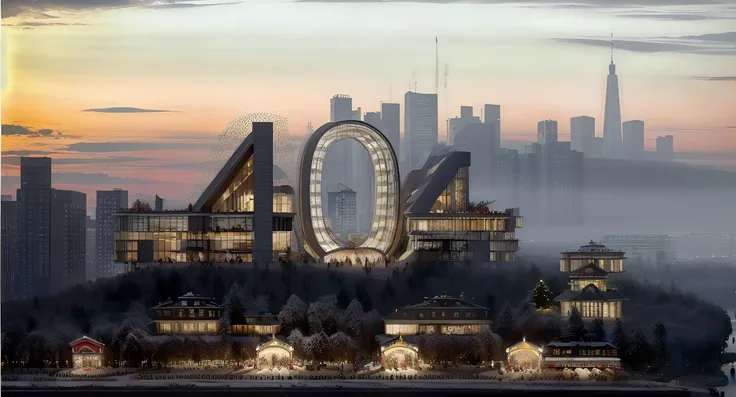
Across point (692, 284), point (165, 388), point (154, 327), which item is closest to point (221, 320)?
point (154, 327)

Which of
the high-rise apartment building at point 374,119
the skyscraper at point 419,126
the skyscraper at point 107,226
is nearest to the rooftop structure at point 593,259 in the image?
the skyscraper at point 419,126

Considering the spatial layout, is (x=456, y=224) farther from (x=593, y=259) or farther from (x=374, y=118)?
(x=374, y=118)

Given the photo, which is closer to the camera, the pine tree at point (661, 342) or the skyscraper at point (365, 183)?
the pine tree at point (661, 342)

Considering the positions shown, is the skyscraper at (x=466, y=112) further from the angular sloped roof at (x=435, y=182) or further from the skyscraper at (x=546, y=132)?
the angular sloped roof at (x=435, y=182)

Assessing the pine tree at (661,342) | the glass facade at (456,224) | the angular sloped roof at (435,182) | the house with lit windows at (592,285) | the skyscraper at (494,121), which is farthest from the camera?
the skyscraper at (494,121)

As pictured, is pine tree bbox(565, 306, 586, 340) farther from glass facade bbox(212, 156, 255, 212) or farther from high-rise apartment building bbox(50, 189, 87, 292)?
high-rise apartment building bbox(50, 189, 87, 292)

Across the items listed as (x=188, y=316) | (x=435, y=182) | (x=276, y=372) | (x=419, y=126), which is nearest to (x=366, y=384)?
(x=276, y=372)

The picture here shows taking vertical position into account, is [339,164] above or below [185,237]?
above

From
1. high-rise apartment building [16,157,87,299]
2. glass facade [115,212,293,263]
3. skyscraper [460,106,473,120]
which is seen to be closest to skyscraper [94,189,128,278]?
high-rise apartment building [16,157,87,299]
